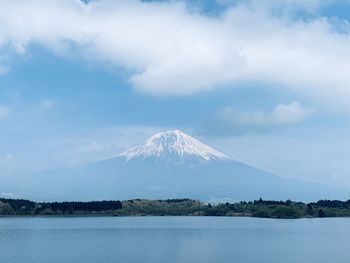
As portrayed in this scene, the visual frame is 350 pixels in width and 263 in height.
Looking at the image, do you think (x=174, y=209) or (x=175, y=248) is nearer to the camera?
(x=175, y=248)

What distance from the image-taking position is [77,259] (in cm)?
3023

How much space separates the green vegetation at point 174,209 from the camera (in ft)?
280

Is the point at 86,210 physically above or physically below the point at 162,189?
below

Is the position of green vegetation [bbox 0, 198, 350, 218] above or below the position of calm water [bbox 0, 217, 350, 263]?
above

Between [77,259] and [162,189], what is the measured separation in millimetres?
160978

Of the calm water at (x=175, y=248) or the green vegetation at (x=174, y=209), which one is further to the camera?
the green vegetation at (x=174, y=209)

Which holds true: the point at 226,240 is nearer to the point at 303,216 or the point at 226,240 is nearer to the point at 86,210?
the point at 303,216

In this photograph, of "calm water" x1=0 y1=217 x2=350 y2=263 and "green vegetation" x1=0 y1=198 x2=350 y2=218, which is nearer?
"calm water" x1=0 y1=217 x2=350 y2=263

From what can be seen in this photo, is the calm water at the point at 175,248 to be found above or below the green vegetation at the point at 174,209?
below

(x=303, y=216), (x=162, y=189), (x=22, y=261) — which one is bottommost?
(x=22, y=261)

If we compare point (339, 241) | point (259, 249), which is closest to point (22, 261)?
point (259, 249)

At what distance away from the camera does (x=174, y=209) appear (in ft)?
313

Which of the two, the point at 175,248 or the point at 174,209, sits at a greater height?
the point at 174,209

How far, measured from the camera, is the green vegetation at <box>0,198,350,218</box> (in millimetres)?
85375
